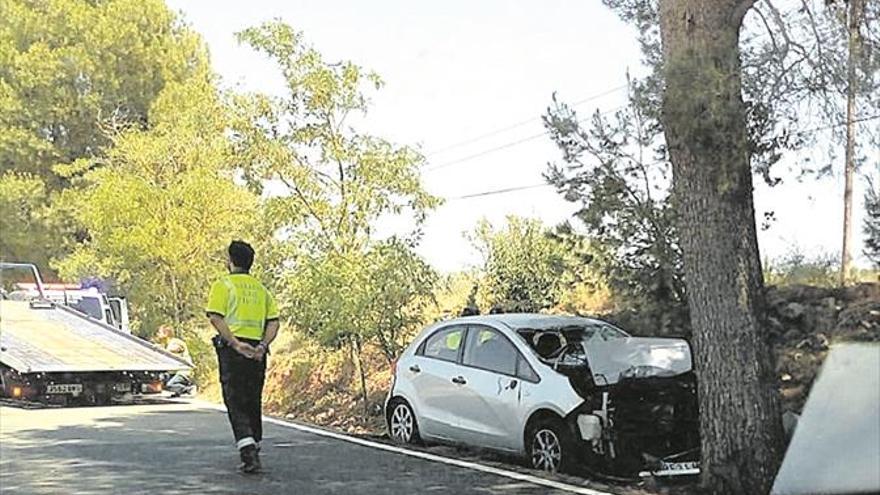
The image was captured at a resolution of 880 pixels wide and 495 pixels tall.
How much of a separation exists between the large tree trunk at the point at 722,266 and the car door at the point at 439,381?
2.85 m

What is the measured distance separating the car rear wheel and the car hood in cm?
243

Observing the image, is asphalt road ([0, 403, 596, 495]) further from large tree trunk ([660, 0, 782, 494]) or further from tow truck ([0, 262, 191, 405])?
tow truck ([0, 262, 191, 405])

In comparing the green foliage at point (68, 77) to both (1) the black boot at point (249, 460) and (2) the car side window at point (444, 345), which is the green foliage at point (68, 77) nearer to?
(2) the car side window at point (444, 345)

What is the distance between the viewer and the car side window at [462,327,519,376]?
1045 centimetres

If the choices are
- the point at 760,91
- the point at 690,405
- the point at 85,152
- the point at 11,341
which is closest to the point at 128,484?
the point at 690,405

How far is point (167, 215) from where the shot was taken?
21969 millimetres

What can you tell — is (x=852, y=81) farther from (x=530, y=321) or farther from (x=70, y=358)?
(x=70, y=358)

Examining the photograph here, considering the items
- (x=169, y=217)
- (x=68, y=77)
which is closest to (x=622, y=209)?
(x=169, y=217)

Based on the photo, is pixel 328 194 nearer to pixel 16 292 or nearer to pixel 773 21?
pixel 16 292

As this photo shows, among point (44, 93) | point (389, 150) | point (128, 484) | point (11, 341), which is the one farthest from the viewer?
point (44, 93)

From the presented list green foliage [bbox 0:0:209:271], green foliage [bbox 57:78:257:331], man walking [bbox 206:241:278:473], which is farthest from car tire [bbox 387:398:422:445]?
Result: green foliage [bbox 0:0:209:271]

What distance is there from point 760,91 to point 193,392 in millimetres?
12424

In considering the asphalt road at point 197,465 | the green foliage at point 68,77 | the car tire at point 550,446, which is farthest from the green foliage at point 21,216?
the car tire at point 550,446

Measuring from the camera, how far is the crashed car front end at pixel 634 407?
9344 mm
